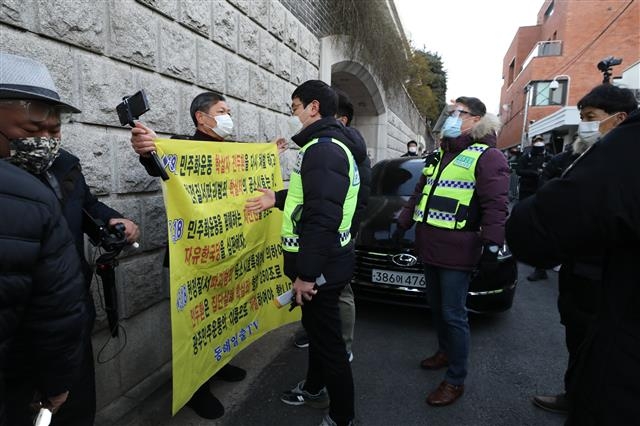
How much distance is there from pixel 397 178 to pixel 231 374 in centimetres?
346

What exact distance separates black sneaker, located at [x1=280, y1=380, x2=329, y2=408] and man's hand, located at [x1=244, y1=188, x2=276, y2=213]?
1.29 m

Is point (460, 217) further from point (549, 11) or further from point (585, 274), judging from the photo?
point (549, 11)

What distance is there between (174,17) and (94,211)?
179 centimetres

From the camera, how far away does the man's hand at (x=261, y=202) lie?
260 cm

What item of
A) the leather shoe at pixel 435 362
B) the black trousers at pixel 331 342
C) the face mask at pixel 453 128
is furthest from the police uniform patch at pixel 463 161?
the leather shoe at pixel 435 362

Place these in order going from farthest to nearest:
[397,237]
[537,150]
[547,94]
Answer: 1. [547,94]
2. [537,150]
3. [397,237]

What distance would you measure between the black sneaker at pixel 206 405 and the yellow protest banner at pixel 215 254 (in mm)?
250

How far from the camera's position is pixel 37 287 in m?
1.16

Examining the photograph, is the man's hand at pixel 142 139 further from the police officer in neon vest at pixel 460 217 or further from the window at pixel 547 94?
the window at pixel 547 94

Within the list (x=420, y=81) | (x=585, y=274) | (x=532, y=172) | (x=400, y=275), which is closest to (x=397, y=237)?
(x=400, y=275)

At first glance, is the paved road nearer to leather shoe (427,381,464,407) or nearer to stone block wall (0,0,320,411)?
leather shoe (427,381,464,407)

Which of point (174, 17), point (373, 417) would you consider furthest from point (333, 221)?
point (174, 17)

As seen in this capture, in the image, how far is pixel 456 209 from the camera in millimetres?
2588

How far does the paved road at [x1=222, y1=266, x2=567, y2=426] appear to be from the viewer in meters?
2.61
